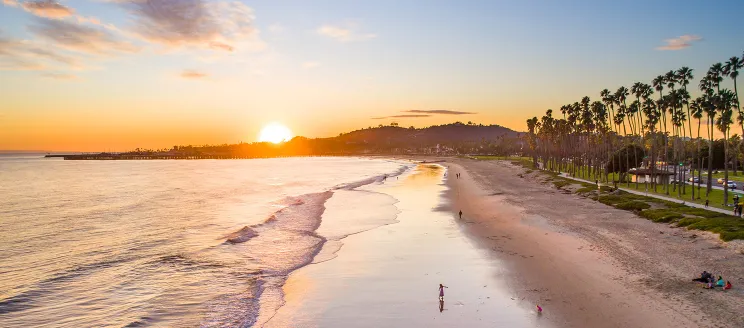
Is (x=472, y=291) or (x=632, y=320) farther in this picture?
(x=472, y=291)

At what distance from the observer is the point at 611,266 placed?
Answer: 23828mm

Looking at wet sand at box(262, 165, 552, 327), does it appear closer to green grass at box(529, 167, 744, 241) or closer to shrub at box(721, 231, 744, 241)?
shrub at box(721, 231, 744, 241)

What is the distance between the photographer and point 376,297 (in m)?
20.2

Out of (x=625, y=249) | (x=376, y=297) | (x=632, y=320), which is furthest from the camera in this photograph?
(x=625, y=249)

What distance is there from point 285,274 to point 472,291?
33.6ft

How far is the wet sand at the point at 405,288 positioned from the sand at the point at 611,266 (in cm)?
136

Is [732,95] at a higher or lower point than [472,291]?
higher

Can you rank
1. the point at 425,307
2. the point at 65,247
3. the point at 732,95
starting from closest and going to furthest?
the point at 425,307
the point at 65,247
the point at 732,95

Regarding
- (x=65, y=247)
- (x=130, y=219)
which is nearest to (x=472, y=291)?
(x=65, y=247)

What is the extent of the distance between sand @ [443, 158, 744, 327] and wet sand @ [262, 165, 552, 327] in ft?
4.46

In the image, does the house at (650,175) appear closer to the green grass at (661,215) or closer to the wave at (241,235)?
the green grass at (661,215)

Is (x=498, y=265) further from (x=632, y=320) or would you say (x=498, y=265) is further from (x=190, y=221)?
(x=190, y=221)

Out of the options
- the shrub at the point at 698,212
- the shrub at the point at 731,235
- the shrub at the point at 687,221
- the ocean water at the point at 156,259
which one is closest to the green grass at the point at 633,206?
the shrub at the point at 698,212

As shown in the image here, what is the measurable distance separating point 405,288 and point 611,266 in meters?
11.3
